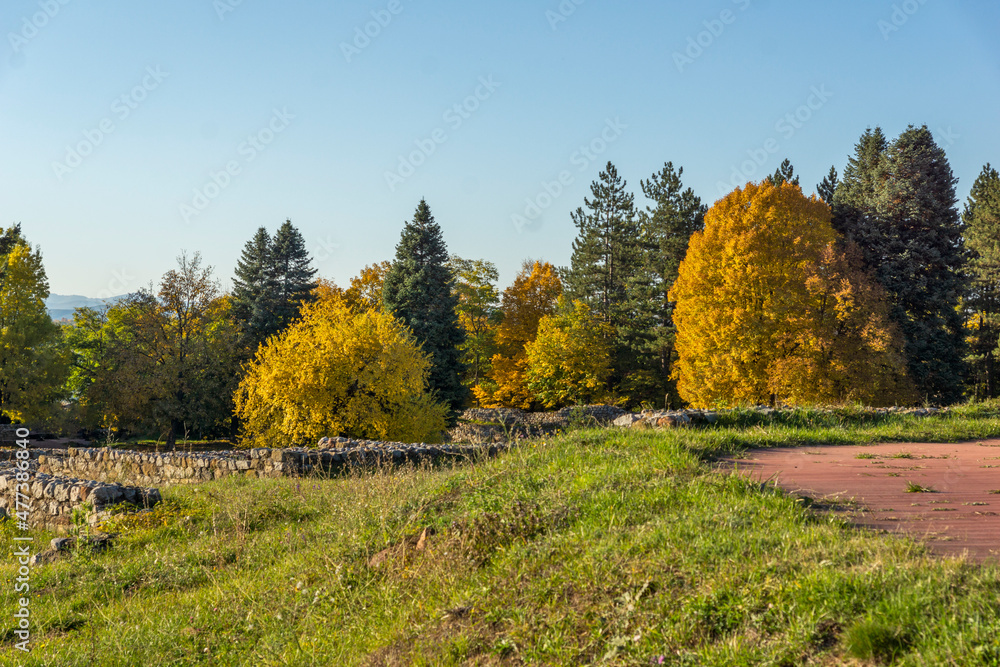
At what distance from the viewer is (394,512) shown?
642 cm

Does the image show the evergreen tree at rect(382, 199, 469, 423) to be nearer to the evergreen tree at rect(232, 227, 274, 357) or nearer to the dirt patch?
the evergreen tree at rect(232, 227, 274, 357)

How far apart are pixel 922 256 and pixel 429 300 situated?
24675 mm

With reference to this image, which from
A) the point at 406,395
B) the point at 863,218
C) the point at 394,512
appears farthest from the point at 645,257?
the point at 394,512

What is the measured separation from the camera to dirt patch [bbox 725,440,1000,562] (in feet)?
15.9

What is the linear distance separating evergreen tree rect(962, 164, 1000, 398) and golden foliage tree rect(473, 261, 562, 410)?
26170 millimetres

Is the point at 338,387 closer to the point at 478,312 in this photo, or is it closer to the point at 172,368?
the point at 172,368

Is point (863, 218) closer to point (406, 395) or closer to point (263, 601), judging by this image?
point (406, 395)

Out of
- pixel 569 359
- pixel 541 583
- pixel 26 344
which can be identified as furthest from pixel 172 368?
pixel 541 583

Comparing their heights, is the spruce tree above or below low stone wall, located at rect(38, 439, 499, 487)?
above

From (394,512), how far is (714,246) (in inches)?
882

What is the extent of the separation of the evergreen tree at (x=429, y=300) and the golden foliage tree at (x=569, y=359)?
6.04 meters

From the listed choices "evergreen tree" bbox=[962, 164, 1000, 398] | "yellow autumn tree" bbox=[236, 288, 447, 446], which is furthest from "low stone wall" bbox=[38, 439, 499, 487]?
"evergreen tree" bbox=[962, 164, 1000, 398]

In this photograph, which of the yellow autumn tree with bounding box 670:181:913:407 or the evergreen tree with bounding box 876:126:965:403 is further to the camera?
the evergreen tree with bounding box 876:126:965:403

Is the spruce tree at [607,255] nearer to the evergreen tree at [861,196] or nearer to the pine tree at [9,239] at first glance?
the evergreen tree at [861,196]
